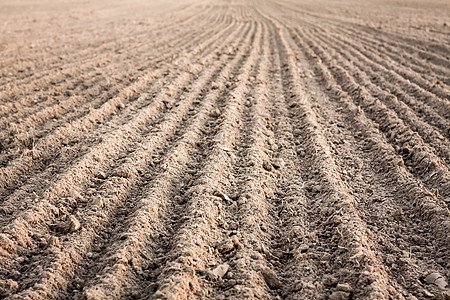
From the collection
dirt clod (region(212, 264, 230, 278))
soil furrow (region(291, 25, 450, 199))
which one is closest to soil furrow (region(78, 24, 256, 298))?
dirt clod (region(212, 264, 230, 278))

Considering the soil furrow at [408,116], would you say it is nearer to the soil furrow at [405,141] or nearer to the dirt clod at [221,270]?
the soil furrow at [405,141]

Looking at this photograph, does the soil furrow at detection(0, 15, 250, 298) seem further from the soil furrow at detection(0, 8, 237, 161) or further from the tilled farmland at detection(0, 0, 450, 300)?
the soil furrow at detection(0, 8, 237, 161)

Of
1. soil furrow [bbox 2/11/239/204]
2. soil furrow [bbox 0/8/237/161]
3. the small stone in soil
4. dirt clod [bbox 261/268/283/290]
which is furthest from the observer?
soil furrow [bbox 0/8/237/161]

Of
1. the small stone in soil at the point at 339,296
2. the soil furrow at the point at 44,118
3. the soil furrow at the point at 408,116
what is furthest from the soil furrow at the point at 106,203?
the soil furrow at the point at 408,116

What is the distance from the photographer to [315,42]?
865 cm

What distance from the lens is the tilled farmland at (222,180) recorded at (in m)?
2.01

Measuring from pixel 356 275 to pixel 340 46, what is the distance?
7.34 m

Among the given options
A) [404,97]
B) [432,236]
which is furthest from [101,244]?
[404,97]

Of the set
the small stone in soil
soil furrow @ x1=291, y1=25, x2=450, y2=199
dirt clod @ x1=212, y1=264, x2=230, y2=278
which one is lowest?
dirt clod @ x1=212, y1=264, x2=230, y2=278

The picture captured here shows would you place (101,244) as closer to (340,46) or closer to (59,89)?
(59,89)

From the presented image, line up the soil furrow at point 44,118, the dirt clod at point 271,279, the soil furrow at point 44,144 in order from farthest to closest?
the soil furrow at point 44,118 < the soil furrow at point 44,144 < the dirt clod at point 271,279

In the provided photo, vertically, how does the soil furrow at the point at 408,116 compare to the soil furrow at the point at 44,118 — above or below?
above

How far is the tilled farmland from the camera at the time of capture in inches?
79.0

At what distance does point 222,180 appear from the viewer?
2.87 metres
